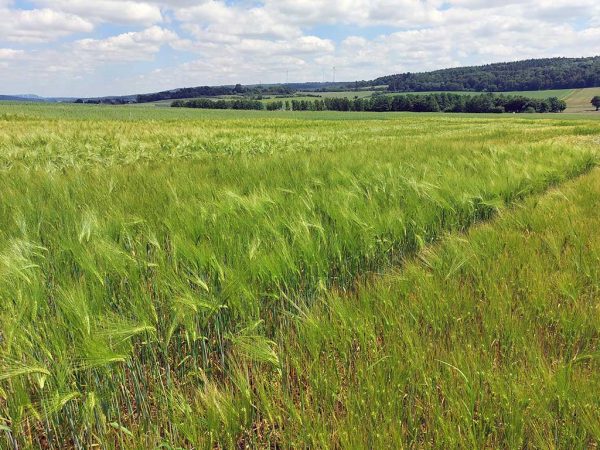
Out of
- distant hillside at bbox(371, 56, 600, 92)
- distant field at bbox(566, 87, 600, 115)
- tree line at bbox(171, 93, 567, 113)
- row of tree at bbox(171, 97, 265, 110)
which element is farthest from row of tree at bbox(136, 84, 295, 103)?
distant field at bbox(566, 87, 600, 115)

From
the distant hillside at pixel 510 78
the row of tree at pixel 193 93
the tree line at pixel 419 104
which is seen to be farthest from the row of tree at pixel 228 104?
the distant hillside at pixel 510 78

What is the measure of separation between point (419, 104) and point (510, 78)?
59.4 meters

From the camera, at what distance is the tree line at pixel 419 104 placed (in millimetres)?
76875

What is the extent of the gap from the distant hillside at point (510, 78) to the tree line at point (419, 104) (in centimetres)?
3709

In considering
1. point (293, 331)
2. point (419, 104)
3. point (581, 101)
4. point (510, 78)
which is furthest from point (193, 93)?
point (293, 331)

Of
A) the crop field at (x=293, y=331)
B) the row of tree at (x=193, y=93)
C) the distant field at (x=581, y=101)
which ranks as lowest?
the crop field at (x=293, y=331)

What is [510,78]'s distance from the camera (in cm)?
12162

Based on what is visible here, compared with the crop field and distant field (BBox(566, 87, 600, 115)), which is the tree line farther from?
the crop field

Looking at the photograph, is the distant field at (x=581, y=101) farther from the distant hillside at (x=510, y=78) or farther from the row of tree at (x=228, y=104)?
the row of tree at (x=228, y=104)

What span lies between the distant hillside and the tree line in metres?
37.1

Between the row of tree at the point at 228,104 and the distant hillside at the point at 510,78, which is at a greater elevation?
the distant hillside at the point at 510,78

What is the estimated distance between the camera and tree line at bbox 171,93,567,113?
76875mm

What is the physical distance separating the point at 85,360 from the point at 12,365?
0.22 m

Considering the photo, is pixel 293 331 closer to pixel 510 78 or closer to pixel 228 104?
pixel 228 104
